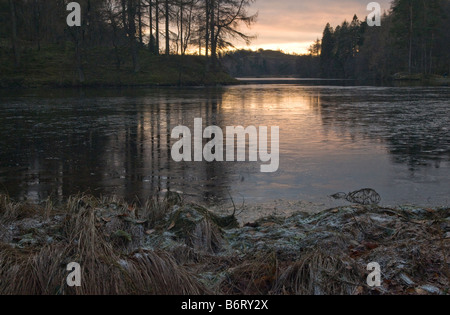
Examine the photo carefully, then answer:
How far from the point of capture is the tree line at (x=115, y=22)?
4494 cm

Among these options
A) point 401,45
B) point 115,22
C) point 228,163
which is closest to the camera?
point 228,163

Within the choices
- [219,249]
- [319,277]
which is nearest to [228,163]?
[219,249]

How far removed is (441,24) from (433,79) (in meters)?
24.3

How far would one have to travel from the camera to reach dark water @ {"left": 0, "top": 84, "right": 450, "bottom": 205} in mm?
8602

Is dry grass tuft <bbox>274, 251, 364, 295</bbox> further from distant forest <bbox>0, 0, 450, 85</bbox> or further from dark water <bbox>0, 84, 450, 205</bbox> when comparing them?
distant forest <bbox>0, 0, 450, 85</bbox>

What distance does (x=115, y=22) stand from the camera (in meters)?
44.8

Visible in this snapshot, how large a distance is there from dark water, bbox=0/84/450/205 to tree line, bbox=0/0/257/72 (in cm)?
2758

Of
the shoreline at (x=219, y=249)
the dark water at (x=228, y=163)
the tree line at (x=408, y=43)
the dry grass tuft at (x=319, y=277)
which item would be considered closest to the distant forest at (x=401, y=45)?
the tree line at (x=408, y=43)

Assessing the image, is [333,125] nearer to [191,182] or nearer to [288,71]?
[191,182]

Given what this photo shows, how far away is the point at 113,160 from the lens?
1111 cm

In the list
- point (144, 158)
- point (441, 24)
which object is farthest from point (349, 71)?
point (144, 158)

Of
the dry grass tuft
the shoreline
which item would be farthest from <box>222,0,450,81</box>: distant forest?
the dry grass tuft

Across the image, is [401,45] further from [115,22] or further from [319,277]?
[319,277]

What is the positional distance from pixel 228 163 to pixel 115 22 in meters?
37.8
